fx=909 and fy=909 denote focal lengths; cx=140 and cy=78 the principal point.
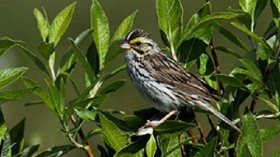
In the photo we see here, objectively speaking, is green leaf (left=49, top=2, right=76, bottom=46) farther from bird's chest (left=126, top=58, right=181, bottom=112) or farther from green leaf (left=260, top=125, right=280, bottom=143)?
green leaf (left=260, top=125, right=280, bottom=143)

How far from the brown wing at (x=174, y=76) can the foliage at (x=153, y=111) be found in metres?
0.23

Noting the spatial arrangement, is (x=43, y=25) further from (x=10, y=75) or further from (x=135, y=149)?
(x=135, y=149)

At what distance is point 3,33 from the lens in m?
12.1

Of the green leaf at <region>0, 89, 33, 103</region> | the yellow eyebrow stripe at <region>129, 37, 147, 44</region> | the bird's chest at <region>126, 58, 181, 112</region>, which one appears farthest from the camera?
the yellow eyebrow stripe at <region>129, 37, 147, 44</region>

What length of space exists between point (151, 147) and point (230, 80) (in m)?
0.31

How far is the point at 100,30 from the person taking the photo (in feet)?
10.3

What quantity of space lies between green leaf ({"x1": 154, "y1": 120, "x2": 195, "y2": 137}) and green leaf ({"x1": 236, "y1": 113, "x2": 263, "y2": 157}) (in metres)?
0.17

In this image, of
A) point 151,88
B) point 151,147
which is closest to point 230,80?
point 151,147

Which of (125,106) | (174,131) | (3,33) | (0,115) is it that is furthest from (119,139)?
(3,33)

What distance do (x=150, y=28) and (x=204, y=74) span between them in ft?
33.0

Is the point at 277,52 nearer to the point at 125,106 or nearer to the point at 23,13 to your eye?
the point at 125,106

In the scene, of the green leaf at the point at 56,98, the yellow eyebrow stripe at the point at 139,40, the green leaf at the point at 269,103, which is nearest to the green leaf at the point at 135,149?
the green leaf at the point at 56,98

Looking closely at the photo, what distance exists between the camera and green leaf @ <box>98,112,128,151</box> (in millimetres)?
2672

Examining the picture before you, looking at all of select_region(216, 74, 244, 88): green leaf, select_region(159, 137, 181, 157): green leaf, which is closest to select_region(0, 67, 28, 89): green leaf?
select_region(159, 137, 181, 157): green leaf
